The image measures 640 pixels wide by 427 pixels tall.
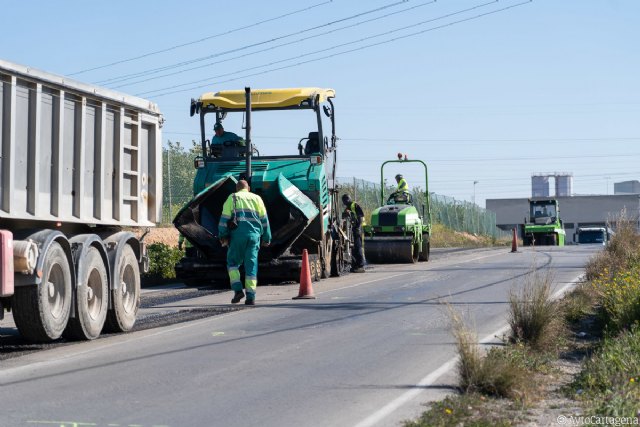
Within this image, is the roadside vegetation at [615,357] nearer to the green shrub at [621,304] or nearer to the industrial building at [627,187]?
the green shrub at [621,304]

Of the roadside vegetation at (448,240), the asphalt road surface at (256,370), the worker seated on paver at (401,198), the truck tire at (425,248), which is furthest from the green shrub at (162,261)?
the roadside vegetation at (448,240)

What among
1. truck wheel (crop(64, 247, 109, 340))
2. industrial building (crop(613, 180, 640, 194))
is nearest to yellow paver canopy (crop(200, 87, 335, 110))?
truck wheel (crop(64, 247, 109, 340))

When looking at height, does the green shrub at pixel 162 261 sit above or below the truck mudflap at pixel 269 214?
below

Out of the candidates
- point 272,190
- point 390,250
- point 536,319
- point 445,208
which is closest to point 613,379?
point 536,319

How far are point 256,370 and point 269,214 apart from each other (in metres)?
10.9

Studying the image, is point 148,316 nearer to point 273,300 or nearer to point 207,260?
point 273,300

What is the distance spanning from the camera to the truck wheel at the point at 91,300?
11.5 metres

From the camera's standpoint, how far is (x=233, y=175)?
2009 cm

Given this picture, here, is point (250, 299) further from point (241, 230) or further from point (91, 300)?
point (91, 300)

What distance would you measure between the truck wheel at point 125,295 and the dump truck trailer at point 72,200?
13mm

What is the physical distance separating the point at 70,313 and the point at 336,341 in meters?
2.83

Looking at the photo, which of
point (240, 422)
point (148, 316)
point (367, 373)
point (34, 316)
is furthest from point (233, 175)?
point (240, 422)

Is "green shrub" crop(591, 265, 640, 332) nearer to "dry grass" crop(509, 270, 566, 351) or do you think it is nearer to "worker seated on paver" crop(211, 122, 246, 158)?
"dry grass" crop(509, 270, 566, 351)

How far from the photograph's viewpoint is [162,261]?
23.0 metres
